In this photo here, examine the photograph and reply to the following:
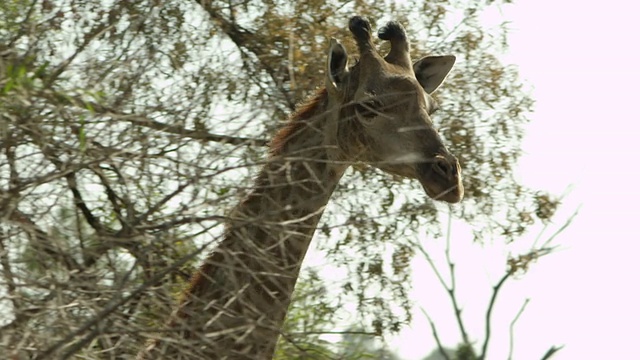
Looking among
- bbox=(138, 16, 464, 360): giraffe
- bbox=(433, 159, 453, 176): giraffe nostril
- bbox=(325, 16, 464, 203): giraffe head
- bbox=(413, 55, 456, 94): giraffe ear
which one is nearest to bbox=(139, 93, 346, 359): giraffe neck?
bbox=(138, 16, 464, 360): giraffe

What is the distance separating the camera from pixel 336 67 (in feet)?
23.9

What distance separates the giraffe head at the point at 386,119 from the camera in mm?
6477

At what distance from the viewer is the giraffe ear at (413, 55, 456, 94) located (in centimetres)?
809

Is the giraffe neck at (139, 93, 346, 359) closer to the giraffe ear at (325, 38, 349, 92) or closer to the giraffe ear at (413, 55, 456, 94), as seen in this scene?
the giraffe ear at (325, 38, 349, 92)

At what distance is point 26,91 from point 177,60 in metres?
3.60

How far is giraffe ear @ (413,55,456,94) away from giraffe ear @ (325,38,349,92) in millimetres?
892

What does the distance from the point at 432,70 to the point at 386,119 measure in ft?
4.38

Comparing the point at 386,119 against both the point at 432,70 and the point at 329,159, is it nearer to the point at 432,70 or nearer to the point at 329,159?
the point at 329,159

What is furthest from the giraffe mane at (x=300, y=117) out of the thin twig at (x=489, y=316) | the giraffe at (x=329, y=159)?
the thin twig at (x=489, y=316)

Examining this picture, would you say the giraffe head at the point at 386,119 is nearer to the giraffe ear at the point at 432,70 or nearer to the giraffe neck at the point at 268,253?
the giraffe neck at the point at 268,253

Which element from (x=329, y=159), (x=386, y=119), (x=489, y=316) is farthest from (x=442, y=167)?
(x=489, y=316)

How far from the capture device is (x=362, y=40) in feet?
24.4

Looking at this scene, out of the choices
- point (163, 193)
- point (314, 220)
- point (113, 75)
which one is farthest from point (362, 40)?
point (163, 193)

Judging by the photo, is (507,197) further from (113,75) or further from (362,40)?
(113,75)
